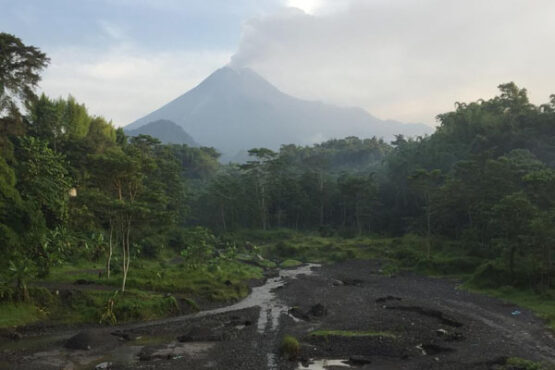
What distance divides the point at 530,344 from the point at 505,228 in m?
16.3

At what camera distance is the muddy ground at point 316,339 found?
18406 millimetres

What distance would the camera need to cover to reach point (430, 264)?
46688 mm

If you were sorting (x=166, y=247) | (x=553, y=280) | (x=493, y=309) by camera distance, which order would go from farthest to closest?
(x=166, y=247)
(x=553, y=280)
(x=493, y=309)

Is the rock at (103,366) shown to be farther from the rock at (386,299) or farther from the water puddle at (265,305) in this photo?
the rock at (386,299)

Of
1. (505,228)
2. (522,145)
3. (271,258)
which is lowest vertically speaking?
(271,258)

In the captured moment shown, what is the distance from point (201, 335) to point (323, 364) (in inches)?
300

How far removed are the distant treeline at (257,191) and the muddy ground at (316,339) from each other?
6.69 m

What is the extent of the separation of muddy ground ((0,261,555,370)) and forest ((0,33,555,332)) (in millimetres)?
3204

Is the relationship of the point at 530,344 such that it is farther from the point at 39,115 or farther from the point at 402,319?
the point at 39,115

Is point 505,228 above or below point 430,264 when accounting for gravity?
Result: above

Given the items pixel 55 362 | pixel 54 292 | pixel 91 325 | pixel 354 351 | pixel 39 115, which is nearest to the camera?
pixel 55 362

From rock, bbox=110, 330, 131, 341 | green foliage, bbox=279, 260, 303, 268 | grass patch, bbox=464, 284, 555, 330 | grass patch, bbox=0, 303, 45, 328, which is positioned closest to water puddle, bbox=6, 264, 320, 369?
rock, bbox=110, 330, 131, 341

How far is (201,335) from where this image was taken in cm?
2270

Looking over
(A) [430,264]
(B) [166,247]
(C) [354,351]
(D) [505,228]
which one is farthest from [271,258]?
(C) [354,351]
